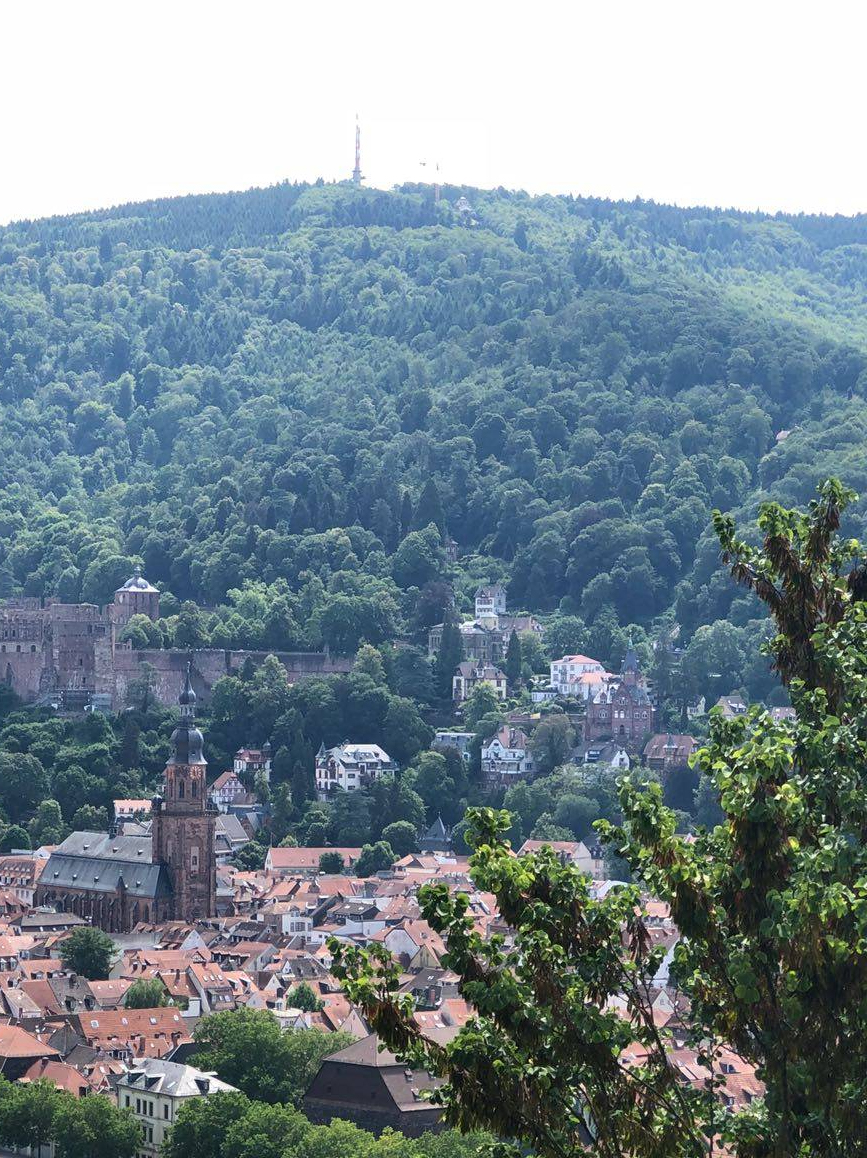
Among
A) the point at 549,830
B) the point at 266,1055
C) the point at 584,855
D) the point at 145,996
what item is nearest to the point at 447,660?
the point at 549,830

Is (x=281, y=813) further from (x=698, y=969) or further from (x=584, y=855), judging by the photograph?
(x=698, y=969)

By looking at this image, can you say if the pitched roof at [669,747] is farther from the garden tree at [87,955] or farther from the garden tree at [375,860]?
the garden tree at [87,955]

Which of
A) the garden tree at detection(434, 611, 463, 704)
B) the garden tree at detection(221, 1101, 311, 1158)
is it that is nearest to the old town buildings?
the garden tree at detection(434, 611, 463, 704)

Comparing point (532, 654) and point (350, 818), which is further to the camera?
point (532, 654)

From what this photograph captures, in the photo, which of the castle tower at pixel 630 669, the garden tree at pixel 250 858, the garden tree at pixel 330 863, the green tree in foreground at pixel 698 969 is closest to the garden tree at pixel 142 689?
the garden tree at pixel 250 858

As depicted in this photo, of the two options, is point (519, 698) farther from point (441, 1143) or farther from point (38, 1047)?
point (441, 1143)

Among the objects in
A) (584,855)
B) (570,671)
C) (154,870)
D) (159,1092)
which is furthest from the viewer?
(570,671)

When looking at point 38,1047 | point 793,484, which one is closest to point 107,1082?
point 38,1047
